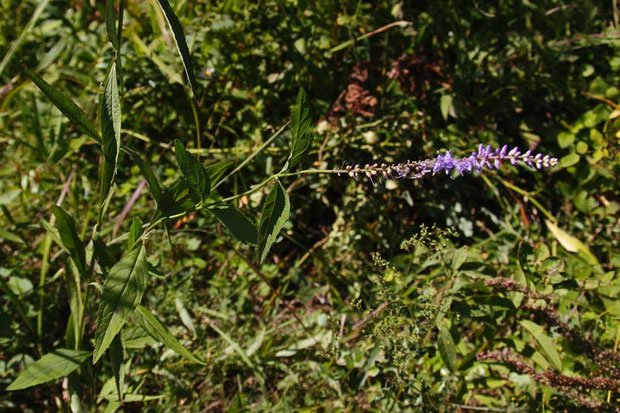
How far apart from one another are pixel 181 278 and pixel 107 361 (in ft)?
1.32

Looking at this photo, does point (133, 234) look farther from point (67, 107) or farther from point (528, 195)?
point (528, 195)

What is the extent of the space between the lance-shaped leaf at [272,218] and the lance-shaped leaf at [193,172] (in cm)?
17

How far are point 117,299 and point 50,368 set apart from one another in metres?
0.52

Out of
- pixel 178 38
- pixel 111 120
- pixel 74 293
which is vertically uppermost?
pixel 178 38

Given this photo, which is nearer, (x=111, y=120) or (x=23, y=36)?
(x=111, y=120)

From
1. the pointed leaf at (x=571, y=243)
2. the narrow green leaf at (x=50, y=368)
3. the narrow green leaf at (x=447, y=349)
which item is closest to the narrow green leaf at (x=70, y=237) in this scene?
the narrow green leaf at (x=50, y=368)

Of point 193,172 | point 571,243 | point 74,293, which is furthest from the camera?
point 571,243

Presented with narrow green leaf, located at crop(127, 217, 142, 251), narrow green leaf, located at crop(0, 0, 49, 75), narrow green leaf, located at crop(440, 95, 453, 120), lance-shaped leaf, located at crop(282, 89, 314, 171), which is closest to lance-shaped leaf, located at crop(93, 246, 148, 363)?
narrow green leaf, located at crop(127, 217, 142, 251)

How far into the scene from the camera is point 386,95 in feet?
7.08

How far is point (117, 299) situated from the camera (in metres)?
1.11

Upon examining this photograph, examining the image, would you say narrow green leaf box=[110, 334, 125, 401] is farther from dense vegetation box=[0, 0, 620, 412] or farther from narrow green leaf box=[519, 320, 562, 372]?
narrow green leaf box=[519, 320, 562, 372]

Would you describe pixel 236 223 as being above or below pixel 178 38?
below

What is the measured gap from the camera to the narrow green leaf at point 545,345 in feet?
4.90

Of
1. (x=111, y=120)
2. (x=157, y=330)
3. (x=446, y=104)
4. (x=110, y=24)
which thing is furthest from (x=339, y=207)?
(x=110, y=24)
